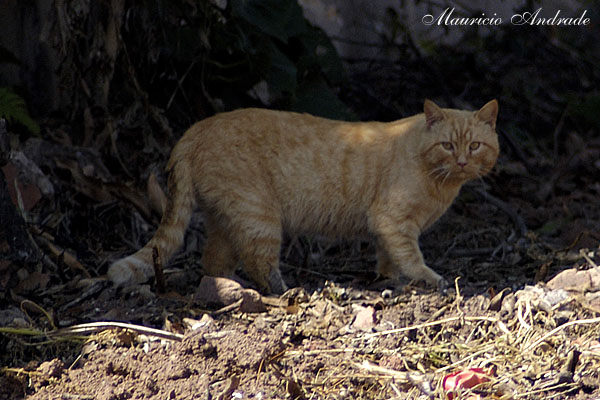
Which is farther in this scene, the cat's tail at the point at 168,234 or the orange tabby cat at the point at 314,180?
the orange tabby cat at the point at 314,180

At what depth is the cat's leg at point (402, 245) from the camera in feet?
13.5

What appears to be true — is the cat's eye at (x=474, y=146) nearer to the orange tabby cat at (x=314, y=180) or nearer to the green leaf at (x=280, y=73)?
the orange tabby cat at (x=314, y=180)

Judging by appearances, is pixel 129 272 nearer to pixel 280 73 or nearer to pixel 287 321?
pixel 287 321

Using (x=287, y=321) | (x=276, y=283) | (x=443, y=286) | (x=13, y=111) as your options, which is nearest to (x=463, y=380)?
(x=287, y=321)

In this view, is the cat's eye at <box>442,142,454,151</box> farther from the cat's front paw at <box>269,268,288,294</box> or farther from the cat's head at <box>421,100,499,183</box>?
the cat's front paw at <box>269,268,288,294</box>

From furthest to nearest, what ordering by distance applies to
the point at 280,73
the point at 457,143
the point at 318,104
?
the point at 318,104 < the point at 280,73 < the point at 457,143

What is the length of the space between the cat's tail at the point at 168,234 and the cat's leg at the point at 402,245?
108 centimetres

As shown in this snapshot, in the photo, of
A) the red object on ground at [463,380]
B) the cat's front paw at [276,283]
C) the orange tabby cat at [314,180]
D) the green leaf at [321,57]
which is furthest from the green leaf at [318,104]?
the red object on ground at [463,380]

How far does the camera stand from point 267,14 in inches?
190

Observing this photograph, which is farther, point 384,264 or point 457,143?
point 384,264

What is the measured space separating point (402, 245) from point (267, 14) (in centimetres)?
178

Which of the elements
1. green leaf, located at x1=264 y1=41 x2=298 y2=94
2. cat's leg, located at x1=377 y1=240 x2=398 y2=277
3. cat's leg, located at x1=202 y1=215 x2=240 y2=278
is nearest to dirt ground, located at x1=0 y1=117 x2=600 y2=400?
cat's leg, located at x1=202 y1=215 x2=240 y2=278

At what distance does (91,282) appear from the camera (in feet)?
12.4

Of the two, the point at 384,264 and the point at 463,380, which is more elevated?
the point at 463,380
